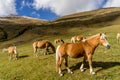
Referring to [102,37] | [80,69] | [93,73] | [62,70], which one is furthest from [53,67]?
[102,37]

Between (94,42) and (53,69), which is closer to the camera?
(94,42)

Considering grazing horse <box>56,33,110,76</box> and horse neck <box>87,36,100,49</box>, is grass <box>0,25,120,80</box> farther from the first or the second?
horse neck <box>87,36,100,49</box>

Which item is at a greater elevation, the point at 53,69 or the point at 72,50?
the point at 72,50

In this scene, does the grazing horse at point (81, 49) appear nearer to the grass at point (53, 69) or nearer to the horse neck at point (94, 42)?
the horse neck at point (94, 42)

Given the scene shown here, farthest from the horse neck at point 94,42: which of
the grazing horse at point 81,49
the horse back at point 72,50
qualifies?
the horse back at point 72,50

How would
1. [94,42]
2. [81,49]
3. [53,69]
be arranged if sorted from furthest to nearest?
[53,69]
[81,49]
[94,42]

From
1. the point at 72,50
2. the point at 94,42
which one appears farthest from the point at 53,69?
the point at 94,42

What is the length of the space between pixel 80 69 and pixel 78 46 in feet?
8.38

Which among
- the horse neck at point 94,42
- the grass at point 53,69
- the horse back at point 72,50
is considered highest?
the horse neck at point 94,42

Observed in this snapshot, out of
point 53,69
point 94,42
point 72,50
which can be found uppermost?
point 94,42

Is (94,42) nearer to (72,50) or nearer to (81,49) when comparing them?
(81,49)

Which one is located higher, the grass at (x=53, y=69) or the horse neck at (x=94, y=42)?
the horse neck at (x=94, y=42)

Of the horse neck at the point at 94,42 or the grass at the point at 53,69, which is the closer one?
the horse neck at the point at 94,42

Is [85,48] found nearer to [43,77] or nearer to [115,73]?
[115,73]
